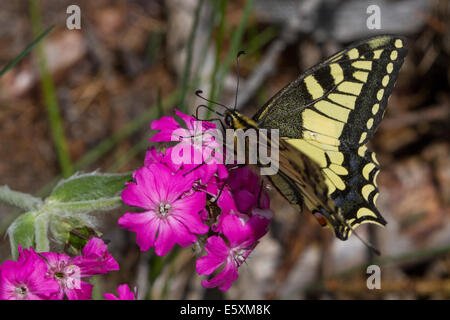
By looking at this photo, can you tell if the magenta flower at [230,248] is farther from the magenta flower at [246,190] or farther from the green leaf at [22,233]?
the green leaf at [22,233]

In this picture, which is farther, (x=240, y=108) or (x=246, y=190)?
(x=240, y=108)

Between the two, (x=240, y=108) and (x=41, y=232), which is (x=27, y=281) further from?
(x=240, y=108)

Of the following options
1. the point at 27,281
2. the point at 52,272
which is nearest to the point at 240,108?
the point at 52,272

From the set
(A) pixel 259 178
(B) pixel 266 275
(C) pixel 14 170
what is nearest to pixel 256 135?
(A) pixel 259 178

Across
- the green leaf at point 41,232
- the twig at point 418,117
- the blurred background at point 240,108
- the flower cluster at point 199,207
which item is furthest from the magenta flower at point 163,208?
the twig at point 418,117

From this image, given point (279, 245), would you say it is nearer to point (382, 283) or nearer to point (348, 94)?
point (382, 283)

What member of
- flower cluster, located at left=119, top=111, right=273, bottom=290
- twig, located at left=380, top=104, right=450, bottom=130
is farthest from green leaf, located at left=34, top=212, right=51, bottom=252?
twig, located at left=380, top=104, right=450, bottom=130
